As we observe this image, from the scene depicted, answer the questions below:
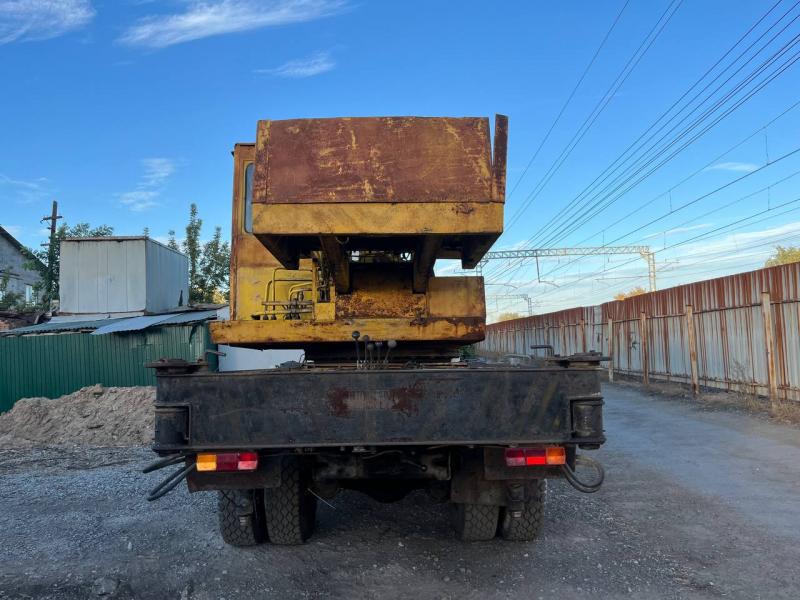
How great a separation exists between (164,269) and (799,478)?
20.1 metres

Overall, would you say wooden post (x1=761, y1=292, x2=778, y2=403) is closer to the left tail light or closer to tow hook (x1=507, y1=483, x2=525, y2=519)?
tow hook (x1=507, y1=483, x2=525, y2=519)

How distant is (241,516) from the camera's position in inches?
162

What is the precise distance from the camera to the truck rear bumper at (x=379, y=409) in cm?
325

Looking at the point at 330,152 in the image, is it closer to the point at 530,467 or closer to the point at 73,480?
the point at 530,467

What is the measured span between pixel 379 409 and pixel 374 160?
155 cm

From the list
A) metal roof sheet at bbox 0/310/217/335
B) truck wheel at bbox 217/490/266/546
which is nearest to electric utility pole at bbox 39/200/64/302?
metal roof sheet at bbox 0/310/217/335

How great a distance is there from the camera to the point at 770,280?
34.3 feet

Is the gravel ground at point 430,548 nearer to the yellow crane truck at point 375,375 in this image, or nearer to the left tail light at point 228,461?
the yellow crane truck at point 375,375

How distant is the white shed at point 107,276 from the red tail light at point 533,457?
18.0 m

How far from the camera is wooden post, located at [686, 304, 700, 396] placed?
13.0m

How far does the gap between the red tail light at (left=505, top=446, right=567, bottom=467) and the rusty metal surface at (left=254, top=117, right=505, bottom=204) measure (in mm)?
1526

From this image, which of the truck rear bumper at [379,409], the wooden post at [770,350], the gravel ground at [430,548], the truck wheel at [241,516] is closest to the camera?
the truck rear bumper at [379,409]

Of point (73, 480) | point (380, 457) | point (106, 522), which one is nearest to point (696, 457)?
point (380, 457)

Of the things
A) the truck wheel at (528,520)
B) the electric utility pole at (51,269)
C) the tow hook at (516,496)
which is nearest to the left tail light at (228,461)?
the tow hook at (516,496)
